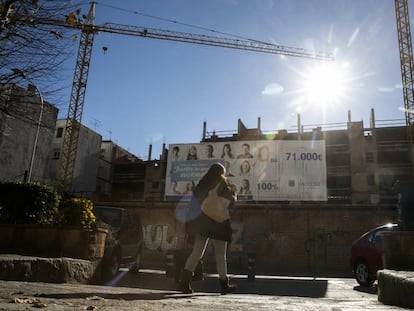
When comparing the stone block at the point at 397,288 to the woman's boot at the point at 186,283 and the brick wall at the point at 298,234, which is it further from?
the brick wall at the point at 298,234

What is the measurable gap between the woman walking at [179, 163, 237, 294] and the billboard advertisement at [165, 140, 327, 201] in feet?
80.1

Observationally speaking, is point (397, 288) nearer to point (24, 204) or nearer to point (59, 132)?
point (24, 204)

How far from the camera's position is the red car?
8.66 metres

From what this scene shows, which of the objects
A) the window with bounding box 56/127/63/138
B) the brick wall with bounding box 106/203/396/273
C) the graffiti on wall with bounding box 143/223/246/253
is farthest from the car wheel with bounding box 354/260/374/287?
the window with bounding box 56/127/63/138

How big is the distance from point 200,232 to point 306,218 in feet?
75.2

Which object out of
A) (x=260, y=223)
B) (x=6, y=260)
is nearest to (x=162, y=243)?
(x=260, y=223)

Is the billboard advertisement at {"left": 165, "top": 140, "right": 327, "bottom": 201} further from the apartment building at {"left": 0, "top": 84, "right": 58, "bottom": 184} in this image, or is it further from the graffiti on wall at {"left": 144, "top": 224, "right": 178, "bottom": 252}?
the apartment building at {"left": 0, "top": 84, "right": 58, "bottom": 184}

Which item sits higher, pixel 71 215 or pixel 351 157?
pixel 351 157

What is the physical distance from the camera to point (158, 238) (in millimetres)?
28469

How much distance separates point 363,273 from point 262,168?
68.8 ft

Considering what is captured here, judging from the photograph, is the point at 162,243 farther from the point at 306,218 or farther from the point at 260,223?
the point at 306,218

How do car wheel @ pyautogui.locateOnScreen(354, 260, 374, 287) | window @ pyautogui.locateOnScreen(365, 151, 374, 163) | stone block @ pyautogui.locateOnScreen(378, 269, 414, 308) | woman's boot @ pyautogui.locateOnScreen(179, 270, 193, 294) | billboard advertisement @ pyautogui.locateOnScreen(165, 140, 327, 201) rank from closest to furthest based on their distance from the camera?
1. stone block @ pyautogui.locateOnScreen(378, 269, 414, 308)
2. woman's boot @ pyautogui.locateOnScreen(179, 270, 193, 294)
3. car wheel @ pyautogui.locateOnScreen(354, 260, 374, 287)
4. billboard advertisement @ pyautogui.locateOnScreen(165, 140, 327, 201)
5. window @ pyautogui.locateOnScreen(365, 151, 374, 163)

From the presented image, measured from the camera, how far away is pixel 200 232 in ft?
15.5

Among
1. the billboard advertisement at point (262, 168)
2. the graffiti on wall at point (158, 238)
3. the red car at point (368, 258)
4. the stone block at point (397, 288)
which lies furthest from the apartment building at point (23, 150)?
the stone block at point (397, 288)
